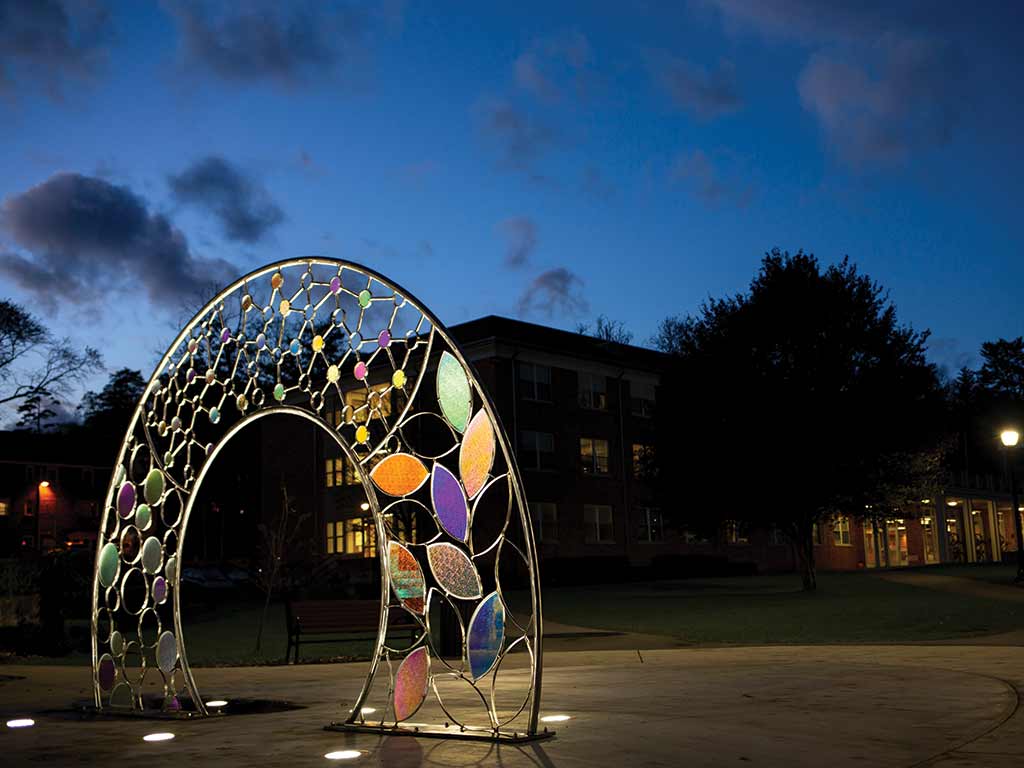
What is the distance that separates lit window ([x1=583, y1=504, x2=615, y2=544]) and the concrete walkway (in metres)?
29.5

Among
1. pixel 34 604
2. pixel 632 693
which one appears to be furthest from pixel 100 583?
pixel 34 604

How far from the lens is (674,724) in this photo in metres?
7.38

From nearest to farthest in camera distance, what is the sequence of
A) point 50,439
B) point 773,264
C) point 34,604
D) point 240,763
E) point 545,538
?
point 240,763 → point 34,604 → point 773,264 → point 545,538 → point 50,439

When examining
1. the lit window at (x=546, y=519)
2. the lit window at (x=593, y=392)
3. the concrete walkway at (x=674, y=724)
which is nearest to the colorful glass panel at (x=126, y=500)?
the concrete walkway at (x=674, y=724)

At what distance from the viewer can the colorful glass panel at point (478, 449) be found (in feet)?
23.7

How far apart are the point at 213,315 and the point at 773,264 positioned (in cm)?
2232

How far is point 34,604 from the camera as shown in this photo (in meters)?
20.5

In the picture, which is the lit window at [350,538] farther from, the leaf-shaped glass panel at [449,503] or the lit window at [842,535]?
the leaf-shaped glass panel at [449,503]

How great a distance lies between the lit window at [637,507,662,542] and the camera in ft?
145

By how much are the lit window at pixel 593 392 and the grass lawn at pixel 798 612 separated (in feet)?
40.9

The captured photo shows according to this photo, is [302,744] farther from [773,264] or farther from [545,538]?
[545,538]

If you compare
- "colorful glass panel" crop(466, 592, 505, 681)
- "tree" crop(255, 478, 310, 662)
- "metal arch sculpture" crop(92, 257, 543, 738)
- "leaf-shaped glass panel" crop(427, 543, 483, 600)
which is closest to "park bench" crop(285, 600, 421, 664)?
"tree" crop(255, 478, 310, 662)

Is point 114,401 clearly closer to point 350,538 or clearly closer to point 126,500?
point 350,538

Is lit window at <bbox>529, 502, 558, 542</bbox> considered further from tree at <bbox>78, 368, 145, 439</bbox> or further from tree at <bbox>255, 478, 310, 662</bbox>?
tree at <bbox>78, 368, 145, 439</bbox>
